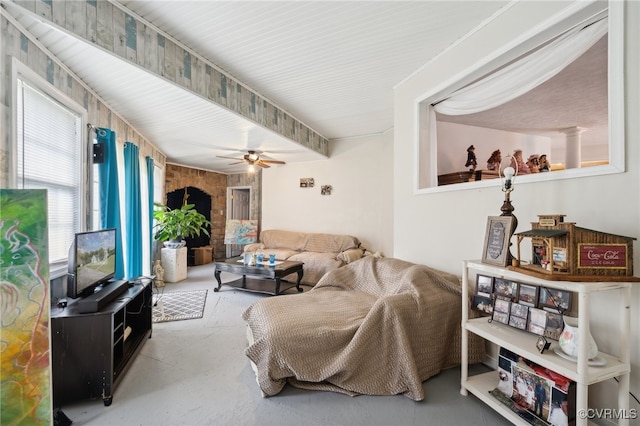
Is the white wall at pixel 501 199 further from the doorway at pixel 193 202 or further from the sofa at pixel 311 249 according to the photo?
the doorway at pixel 193 202

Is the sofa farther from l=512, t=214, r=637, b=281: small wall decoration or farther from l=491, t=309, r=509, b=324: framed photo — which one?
l=512, t=214, r=637, b=281: small wall decoration

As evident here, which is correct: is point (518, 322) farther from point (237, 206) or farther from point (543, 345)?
point (237, 206)

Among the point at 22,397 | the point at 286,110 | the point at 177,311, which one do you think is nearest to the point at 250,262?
the point at 177,311

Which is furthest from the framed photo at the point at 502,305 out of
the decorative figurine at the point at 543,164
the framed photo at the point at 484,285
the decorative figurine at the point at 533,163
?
the decorative figurine at the point at 533,163

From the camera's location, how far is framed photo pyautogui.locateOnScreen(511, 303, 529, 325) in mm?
1771

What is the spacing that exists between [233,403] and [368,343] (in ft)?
3.26

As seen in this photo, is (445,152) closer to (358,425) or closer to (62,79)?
(358,425)

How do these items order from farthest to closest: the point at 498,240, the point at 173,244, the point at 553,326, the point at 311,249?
1. the point at 311,249
2. the point at 173,244
3. the point at 498,240
4. the point at 553,326

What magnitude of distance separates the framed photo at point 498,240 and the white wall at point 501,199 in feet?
1.20

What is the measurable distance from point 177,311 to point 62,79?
2687 millimetres

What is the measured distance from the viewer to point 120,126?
3652 millimetres

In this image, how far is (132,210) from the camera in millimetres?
3893

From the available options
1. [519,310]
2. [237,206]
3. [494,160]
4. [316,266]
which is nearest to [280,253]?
[316,266]

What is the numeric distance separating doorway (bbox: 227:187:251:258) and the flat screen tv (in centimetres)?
522
